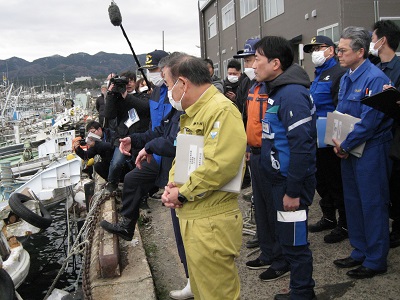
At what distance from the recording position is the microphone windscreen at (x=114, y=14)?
522 centimetres

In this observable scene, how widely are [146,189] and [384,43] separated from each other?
9.21ft

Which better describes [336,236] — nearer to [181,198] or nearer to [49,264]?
[181,198]

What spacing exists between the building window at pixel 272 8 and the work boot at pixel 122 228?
554 inches

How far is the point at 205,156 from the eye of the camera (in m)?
2.32

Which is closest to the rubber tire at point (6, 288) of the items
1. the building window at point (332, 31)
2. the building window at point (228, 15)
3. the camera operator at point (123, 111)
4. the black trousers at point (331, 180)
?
the camera operator at point (123, 111)

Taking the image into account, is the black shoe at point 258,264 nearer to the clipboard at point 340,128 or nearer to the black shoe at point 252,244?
the black shoe at point 252,244

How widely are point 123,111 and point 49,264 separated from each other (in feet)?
12.3

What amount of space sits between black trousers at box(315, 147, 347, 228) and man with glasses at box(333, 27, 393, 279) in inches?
28.7

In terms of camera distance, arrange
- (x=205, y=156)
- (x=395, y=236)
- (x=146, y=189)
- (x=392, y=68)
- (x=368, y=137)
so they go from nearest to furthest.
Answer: (x=205, y=156), (x=368, y=137), (x=392, y=68), (x=395, y=236), (x=146, y=189)

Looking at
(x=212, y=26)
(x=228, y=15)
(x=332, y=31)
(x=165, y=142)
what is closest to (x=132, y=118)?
(x=165, y=142)

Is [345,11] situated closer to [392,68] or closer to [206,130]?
[392,68]

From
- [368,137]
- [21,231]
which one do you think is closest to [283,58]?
[368,137]

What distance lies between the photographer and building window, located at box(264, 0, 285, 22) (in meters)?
16.3

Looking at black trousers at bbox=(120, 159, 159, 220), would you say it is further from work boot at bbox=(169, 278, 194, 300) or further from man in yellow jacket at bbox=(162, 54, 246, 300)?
man in yellow jacket at bbox=(162, 54, 246, 300)
